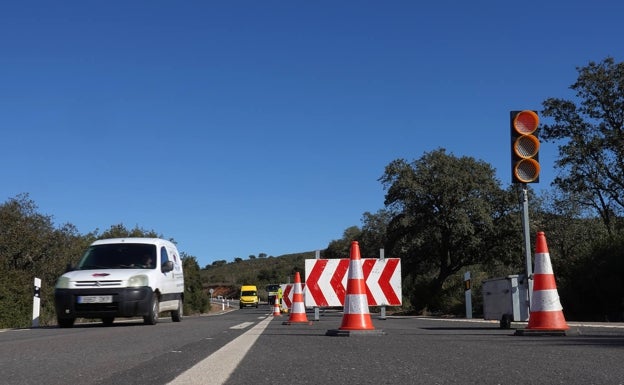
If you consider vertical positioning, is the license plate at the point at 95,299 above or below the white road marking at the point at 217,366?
above

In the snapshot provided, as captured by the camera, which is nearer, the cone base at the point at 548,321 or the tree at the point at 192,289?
the cone base at the point at 548,321

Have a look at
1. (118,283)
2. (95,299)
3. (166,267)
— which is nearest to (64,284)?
(95,299)

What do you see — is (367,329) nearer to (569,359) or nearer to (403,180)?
(569,359)

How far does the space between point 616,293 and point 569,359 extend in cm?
1135

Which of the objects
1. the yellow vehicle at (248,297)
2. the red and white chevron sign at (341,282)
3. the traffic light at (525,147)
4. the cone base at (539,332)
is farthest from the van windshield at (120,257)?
the yellow vehicle at (248,297)

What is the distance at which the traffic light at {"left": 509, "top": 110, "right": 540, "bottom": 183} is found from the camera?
9.59 m

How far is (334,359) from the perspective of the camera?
5.28m

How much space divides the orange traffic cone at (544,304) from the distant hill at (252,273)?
9581cm

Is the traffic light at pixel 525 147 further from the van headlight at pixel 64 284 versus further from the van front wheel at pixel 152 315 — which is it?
the van headlight at pixel 64 284

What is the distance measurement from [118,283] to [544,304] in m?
7.81

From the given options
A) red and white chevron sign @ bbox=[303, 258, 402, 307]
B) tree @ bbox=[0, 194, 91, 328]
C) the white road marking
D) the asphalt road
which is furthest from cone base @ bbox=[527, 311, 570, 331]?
tree @ bbox=[0, 194, 91, 328]

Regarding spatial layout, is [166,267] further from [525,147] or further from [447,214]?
[447,214]

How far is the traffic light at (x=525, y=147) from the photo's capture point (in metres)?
9.59

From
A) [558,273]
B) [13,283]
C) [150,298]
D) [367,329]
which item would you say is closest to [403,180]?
[558,273]
